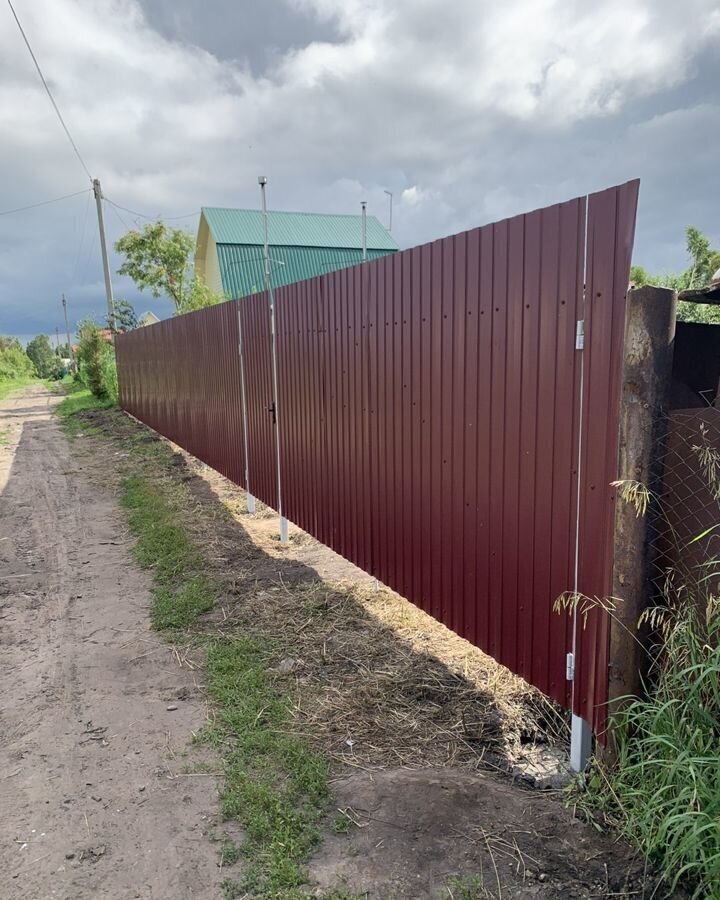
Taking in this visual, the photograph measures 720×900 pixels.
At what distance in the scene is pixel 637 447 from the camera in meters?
2.02

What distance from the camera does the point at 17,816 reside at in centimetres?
229

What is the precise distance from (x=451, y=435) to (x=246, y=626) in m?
1.87

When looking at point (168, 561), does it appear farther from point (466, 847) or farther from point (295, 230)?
point (295, 230)

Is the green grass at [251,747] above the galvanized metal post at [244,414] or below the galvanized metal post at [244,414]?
below

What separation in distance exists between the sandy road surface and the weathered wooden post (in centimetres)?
154

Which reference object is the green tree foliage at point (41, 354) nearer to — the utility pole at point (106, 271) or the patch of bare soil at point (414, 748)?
the utility pole at point (106, 271)

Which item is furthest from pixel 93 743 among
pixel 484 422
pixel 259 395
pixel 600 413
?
pixel 259 395

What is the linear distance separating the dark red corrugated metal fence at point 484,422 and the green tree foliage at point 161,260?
A: 68.2 ft

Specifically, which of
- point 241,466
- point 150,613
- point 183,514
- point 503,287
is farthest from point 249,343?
point 503,287

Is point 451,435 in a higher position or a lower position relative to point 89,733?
higher

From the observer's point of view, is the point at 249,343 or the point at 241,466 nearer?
the point at 249,343

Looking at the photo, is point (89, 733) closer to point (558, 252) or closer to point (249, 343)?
point (558, 252)

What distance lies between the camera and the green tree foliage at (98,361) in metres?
20.3

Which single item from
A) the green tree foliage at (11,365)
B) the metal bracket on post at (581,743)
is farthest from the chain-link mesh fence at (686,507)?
the green tree foliage at (11,365)
